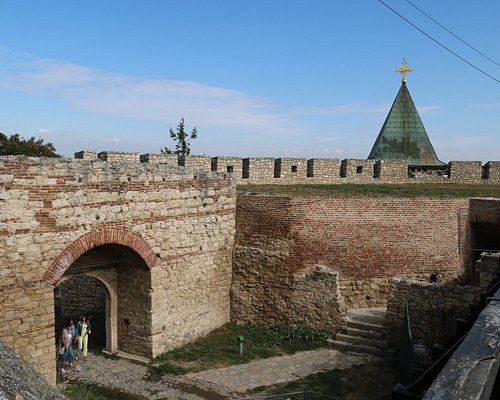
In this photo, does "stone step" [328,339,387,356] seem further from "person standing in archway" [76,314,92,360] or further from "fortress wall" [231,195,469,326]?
"person standing in archway" [76,314,92,360]

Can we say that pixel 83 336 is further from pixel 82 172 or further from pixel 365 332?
pixel 365 332

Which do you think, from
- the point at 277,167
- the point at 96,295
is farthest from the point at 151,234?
the point at 277,167

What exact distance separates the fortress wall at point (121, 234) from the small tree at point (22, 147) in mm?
15042

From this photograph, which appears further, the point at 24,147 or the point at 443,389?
the point at 24,147

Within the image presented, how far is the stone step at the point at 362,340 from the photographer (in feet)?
34.2

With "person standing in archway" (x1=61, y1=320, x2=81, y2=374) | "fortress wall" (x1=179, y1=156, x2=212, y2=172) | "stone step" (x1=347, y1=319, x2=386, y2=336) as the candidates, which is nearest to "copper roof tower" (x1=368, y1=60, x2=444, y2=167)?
"fortress wall" (x1=179, y1=156, x2=212, y2=172)

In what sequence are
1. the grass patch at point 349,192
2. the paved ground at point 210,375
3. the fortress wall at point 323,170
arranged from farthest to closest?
the fortress wall at point 323,170 → the grass patch at point 349,192 → the paved ground at point 210,375

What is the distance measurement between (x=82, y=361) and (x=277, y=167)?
338 inches

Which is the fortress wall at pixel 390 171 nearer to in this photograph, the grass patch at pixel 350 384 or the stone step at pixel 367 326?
the stone step at pixel 367 326

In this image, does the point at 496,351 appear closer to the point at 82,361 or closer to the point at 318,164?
the point at 82,361

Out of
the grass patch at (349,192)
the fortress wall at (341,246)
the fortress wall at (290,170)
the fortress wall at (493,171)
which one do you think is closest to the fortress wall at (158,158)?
the grass patch at (349,192)

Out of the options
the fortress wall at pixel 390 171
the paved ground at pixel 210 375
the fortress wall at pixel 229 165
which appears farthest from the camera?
the fortress wall at pixel 390 171

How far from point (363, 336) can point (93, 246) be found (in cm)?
663

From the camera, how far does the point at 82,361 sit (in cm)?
1030
